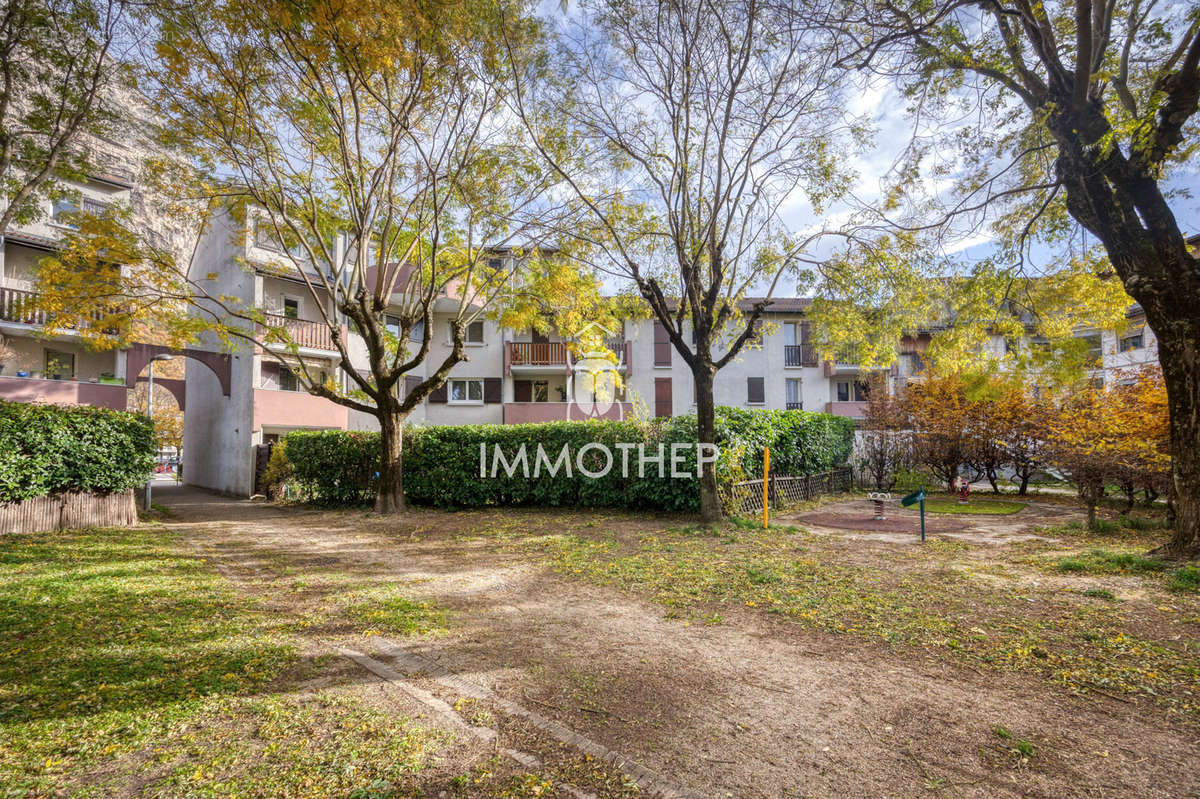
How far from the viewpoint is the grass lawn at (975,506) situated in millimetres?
12781

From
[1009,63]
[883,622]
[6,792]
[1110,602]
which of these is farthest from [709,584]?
[1009,63]

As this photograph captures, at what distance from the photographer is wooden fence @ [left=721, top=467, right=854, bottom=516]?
1125cm

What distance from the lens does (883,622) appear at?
5004 mm

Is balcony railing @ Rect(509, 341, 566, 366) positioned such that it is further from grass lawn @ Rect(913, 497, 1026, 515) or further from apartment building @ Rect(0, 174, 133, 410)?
grass lawn @ Rect(913, 497, 1026, 515)

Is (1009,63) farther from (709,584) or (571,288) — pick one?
(571,288)

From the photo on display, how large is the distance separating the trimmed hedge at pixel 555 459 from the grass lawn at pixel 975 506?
3017 mm

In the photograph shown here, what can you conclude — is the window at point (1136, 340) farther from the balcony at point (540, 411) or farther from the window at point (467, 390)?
the window at point (467, 390)

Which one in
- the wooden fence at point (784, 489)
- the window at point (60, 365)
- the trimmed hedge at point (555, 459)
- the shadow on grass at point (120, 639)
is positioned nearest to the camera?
the shadow on grass at point (120, 639)

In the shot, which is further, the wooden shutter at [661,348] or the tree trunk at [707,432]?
the wooden shutter at [661,348]

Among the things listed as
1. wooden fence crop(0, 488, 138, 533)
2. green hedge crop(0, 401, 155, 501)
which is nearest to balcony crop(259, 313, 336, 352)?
green hedge crop(0, 401, 155, 501)

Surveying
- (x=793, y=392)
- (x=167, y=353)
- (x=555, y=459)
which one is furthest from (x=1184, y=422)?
(x=167, y=353)

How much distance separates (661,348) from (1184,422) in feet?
69.8

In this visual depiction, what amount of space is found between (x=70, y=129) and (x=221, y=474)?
1556 cm

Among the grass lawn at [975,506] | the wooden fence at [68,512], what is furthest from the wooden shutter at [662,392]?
the wooden fence at [68,512]
